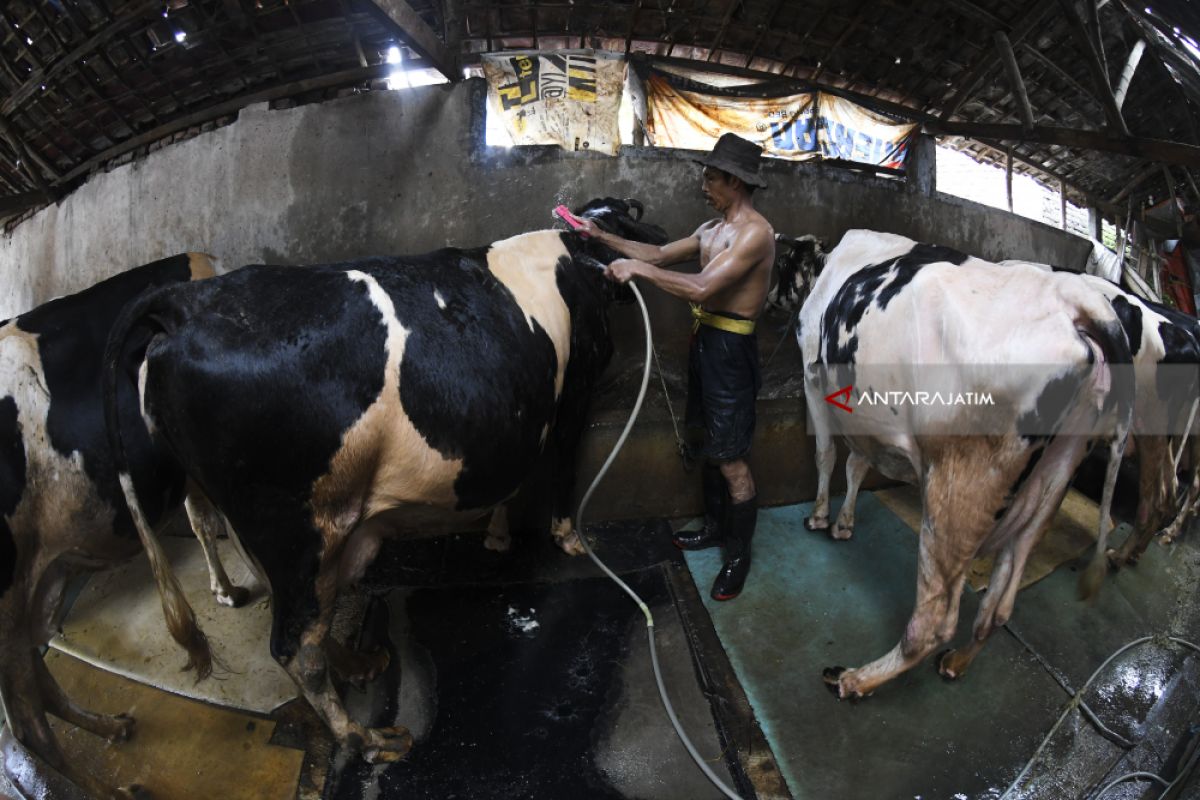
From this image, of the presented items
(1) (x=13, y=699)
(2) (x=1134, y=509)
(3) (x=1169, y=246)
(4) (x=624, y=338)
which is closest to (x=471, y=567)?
Answer: (1) (x=13, y=699)

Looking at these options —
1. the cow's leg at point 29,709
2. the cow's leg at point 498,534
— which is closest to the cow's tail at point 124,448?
the cow's leg at point 29,709

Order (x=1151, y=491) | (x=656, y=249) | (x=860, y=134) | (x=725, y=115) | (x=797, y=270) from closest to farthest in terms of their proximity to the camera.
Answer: (x=656, y=249)
(x=1151, y=491)
(x=797, y=270)
(x=725, y=115)
(x=860, y=134)

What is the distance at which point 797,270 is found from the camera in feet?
13.6

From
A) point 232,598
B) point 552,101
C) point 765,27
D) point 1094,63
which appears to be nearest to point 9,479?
point 232,598

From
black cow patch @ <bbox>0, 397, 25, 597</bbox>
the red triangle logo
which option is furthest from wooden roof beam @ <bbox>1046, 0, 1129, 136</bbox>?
black cow patch @ <bbox>0, 397, 25, 597</bbox>

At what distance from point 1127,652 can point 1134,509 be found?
1642 millimetres

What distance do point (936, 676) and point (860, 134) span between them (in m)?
6.02

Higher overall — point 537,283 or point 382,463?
point 537,283

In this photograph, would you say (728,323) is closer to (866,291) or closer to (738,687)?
(866,291)

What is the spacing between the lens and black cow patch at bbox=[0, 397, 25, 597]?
84.5 inches

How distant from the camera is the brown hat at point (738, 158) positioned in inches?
116

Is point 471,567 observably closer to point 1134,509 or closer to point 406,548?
point 406,548

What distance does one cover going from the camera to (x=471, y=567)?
3.57m

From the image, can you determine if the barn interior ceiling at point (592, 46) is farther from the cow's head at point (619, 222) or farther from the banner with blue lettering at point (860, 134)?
the cow's head at point (619, 222)
